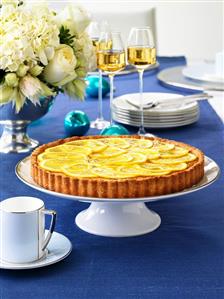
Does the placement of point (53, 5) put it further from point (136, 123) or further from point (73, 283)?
point (73, 283)

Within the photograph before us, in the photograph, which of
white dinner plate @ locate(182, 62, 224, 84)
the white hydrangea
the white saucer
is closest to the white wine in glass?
the white hydrangea

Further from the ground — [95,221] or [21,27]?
[21,27]

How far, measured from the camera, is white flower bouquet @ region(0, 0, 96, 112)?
1.69 metres

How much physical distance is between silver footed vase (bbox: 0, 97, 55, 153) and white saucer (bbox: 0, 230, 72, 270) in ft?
2.08

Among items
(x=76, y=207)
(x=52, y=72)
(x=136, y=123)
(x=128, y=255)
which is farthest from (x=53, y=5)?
(x=128, y=255)

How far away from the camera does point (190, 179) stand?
1305mm

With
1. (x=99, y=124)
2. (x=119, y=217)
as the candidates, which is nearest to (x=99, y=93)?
(x=99, y=124)

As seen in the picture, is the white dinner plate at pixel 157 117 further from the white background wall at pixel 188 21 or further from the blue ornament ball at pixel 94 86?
the white background wall at pixel 188 21

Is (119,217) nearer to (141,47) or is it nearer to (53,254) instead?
(53,254)

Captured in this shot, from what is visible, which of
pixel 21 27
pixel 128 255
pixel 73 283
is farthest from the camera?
pixel 21 27

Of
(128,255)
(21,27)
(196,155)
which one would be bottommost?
(128,255)

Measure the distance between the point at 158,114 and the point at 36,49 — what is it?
47 cm

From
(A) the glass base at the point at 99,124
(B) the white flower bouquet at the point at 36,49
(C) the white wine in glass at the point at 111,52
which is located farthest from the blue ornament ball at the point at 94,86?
(B) the white flower bouquet at the point at 36,49

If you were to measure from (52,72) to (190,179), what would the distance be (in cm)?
58
